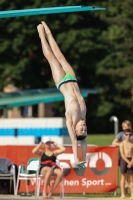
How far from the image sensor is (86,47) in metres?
41.4

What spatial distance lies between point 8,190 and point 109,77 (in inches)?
1113

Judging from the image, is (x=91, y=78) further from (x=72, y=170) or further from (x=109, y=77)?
(x=72, y=170)

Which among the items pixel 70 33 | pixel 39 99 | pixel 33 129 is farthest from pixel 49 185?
pixel 70 33

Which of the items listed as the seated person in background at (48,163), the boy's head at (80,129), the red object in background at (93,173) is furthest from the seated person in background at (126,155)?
the boy's head at (80,129)

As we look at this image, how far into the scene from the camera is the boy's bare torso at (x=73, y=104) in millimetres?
10391

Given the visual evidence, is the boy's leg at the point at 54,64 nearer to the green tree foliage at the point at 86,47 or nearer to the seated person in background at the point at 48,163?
the seated person in background at the point at 48,163

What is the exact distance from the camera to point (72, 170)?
51.1 ft

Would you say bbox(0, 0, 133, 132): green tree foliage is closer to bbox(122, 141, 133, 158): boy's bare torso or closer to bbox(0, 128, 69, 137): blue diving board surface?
bbox(0, 128, 69, 137): blue diving board surface

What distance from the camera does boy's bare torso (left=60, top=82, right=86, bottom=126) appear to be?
1039 centimetres

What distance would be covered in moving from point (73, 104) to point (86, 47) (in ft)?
102

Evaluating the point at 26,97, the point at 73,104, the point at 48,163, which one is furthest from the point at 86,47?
the point at 73,104

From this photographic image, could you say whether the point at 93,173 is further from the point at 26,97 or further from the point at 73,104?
the point at 26,97

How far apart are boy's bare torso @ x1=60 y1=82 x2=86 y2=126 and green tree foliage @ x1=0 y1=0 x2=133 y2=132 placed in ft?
99.5

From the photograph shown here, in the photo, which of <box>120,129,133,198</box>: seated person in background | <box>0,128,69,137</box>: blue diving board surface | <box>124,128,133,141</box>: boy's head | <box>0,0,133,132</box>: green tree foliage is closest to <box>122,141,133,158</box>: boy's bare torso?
<box>120,129,133,198</box>: seated person in background
